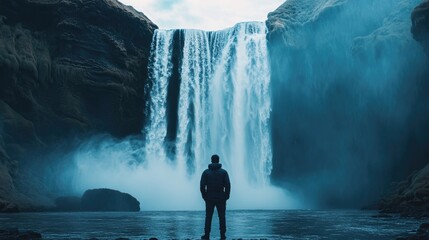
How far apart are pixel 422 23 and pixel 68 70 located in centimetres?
3650

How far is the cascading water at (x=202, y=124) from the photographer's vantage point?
177 ft

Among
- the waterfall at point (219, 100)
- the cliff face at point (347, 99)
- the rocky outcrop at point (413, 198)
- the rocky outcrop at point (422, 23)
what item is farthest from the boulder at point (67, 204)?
the rocky outcrop at point (422, 23)

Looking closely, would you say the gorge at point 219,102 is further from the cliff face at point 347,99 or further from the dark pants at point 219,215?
the dark pants at point 219,215

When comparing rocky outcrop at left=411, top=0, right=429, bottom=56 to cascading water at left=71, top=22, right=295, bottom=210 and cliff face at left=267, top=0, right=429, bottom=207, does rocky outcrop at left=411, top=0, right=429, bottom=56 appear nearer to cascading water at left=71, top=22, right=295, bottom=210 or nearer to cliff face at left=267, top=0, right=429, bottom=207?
cliff face at left=267, top=0, right=429, bottom=207

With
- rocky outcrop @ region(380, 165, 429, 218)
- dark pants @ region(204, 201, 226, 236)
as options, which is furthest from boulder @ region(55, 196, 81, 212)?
dark pants @ region(204, 201, 226, 236)

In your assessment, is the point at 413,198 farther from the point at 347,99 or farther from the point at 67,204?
the point at 67,204

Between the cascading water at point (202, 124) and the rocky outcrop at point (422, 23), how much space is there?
62.6 feet

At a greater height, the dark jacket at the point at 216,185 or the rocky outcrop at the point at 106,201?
the rocky outcrop at the point at 106,201

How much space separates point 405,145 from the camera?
49.3 metres

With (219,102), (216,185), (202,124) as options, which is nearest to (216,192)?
(216,185)

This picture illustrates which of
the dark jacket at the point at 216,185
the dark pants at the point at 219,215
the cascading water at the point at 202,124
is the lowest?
the dark pants at the point at 219,215

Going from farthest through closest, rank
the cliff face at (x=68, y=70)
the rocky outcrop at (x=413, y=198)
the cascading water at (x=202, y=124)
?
the cascading water at (x=202, y=124) < the cliff face at (x=68, y=70) < the rocky outcrop at (x=413, y=198)

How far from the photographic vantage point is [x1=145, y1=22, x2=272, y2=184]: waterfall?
5569 cm

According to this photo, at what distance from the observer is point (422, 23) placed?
42.4 metres
